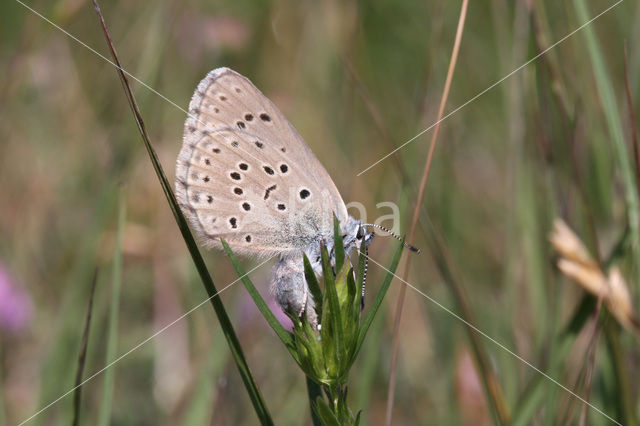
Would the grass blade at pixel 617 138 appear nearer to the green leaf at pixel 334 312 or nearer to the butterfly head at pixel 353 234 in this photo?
the butterfly head at pixel 353 234

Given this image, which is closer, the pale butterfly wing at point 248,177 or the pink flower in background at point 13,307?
the pale butterfly wing at point 248,177

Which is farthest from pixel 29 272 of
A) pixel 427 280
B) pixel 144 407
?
pixel 427 280

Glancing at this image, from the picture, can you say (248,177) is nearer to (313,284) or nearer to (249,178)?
(249,178)

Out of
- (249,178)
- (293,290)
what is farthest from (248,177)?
(293,290)

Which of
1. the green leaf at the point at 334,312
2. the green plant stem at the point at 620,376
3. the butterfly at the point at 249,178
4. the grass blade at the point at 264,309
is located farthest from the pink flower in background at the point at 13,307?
the green plant stem at the point at 620,376

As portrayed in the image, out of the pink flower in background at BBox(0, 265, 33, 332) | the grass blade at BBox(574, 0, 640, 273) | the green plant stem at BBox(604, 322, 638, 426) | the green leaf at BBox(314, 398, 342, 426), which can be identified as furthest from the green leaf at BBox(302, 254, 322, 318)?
the pink flower in background at BBox(0, 265, 33, 332)

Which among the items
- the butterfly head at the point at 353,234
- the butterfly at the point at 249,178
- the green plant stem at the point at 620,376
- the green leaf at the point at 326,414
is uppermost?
the butterfly at the point at 249,178
